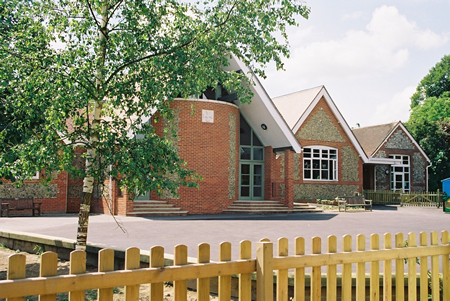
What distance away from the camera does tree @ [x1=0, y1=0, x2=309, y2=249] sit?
6297 millimetres

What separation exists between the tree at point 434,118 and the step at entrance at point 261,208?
22.8 m

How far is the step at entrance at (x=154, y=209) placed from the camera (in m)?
19.0

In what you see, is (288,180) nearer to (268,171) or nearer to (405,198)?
(268,171)

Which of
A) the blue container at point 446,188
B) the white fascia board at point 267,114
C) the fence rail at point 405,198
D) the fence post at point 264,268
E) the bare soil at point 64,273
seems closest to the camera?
the fence post at point 264,268

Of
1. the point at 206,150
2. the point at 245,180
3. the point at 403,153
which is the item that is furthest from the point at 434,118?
the point at 206,150

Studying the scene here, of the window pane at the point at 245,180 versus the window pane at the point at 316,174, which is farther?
the window pane at the point at 316,174

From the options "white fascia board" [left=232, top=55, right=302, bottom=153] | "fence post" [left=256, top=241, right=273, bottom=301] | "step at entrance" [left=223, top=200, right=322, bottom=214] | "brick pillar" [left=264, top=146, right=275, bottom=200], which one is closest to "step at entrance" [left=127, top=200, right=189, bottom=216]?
"step at entrance" [left=223, top=200, right=322, bottom=214]

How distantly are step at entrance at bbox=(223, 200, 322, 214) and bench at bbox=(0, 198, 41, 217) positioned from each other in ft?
28.0

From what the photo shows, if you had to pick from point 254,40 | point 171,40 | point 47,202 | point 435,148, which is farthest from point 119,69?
point 435,148

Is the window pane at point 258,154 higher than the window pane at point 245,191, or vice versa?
the window pane at point 258,154

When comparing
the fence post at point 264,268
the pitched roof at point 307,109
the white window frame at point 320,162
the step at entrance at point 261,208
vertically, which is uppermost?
the pitched roof at point 307,109

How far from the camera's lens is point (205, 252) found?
3.37 m

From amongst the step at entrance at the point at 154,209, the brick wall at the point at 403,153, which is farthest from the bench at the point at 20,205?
the brick wall at the point at 403,153

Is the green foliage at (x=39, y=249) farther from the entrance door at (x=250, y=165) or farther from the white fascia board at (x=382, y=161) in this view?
the white fascia board at (x=382, y=161)
